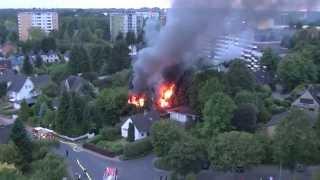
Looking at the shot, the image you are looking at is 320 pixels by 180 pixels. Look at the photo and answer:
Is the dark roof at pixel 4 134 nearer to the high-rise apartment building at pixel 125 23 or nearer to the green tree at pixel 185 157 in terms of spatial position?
the green tree at pixel 185 157

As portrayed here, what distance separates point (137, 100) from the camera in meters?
22.5

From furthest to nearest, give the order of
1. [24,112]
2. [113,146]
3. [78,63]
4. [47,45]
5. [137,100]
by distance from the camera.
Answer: [47,45]
[78,63]
[24,112]
[137,100]
[113,146]

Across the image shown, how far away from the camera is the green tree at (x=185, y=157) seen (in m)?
13.8

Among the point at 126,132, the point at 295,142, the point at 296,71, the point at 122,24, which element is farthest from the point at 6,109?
the point at 122,24

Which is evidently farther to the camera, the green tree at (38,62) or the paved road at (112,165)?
the green tree at (38,62)

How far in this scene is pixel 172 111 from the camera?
20.8 metres

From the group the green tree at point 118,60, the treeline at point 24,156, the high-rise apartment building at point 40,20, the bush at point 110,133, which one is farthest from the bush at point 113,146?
the high-rise apartment building at point 40,20

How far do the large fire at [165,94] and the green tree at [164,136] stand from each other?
6107 millimetres

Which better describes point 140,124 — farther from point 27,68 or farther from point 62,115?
point 27,68

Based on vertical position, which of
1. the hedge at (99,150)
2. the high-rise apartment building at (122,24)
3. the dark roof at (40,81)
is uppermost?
the high-rise apartment building at (122,24)

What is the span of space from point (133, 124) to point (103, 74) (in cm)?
1289

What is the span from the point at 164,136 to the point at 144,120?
4.23m

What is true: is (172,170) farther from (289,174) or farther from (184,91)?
(184,91)

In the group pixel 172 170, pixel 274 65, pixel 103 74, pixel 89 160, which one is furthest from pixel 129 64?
pixel 172 170
